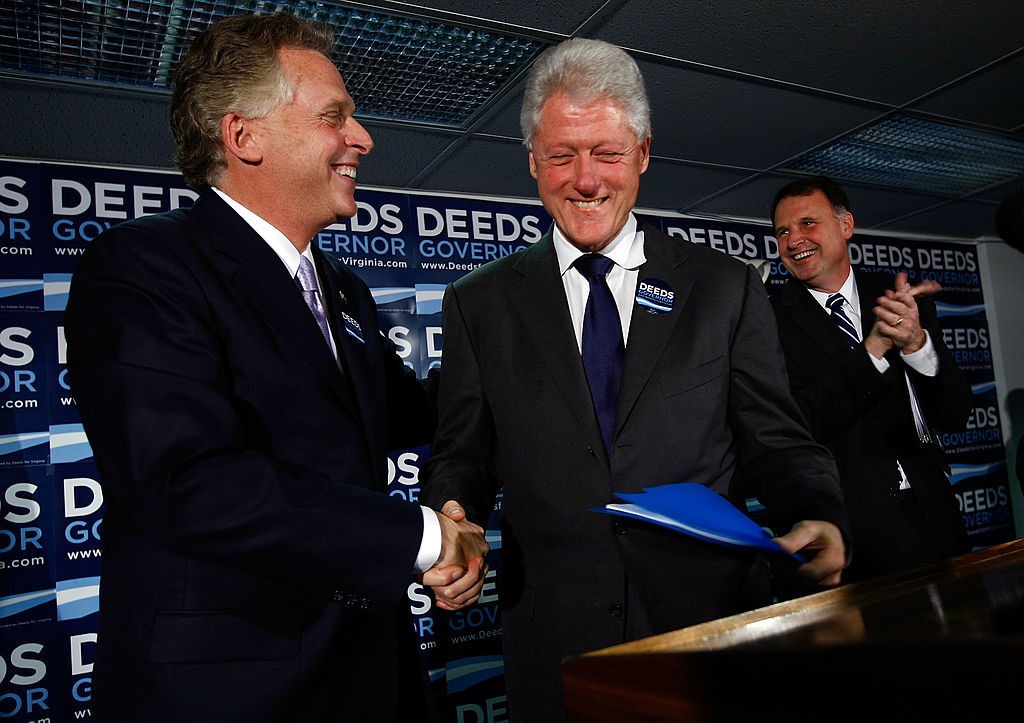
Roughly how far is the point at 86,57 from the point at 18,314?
1207 millimetres

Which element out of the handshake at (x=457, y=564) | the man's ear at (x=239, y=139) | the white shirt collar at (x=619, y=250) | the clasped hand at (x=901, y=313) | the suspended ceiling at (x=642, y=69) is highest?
the suspended ceiling at (x=642, y=69)

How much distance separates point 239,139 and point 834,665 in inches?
57.4

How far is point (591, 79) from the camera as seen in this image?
4.94 ft

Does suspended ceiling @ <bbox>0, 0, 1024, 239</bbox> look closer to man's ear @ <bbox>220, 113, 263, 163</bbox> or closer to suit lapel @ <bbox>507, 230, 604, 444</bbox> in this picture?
man's ear @ <bbox>220, 113, 263, 163</bbox>

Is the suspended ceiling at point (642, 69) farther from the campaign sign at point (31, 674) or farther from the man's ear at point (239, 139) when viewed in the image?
the campaign sign at point (31, 674)

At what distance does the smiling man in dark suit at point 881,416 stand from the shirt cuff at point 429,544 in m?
1.53

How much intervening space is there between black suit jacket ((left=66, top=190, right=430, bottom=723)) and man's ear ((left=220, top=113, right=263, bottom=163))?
23 centimetres

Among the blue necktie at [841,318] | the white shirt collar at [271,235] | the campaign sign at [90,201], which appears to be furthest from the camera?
the campaign sign at [90,201]

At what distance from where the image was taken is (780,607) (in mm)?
663

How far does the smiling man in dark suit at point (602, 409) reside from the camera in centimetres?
133

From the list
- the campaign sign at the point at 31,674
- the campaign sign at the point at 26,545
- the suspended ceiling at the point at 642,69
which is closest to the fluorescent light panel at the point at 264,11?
the suspended ceiling at the point at 642,69

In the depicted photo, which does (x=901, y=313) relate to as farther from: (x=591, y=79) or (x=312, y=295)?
(x=312, y=295)

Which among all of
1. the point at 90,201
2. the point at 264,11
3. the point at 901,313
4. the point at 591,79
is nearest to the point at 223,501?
the point at 591,79

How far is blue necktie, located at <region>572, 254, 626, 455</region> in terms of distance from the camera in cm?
141
